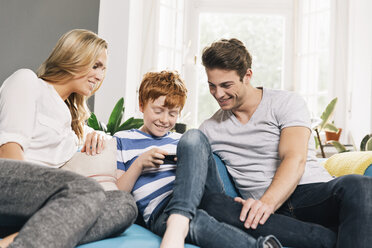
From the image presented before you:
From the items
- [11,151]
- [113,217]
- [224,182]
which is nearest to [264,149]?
[224,182]

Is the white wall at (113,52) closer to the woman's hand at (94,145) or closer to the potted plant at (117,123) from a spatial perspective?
the potted plant at (117,123)

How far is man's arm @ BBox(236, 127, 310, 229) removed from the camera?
4.18 ft

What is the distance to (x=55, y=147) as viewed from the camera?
1468 mm

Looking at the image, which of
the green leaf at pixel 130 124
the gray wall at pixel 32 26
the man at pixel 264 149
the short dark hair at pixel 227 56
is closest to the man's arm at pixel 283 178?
the man at pixel 264 149

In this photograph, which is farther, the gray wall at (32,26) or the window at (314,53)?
the window at (314,53)

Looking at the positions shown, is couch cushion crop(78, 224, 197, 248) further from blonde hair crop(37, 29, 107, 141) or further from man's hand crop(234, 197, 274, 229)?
blonde hair crop(37, 29, 107, 141)

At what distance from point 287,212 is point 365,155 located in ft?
1.76

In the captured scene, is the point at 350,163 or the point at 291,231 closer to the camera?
the point at 291,231

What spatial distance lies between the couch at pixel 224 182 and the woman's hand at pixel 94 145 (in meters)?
0.31

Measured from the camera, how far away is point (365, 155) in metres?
1.77

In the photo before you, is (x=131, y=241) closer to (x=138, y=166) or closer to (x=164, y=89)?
(x=138, y=166)

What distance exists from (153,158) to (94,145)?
0.86 ft

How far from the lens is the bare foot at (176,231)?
1.15 m

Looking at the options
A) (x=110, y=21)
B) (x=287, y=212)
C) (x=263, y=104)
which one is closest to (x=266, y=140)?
(x=263, y=104)
